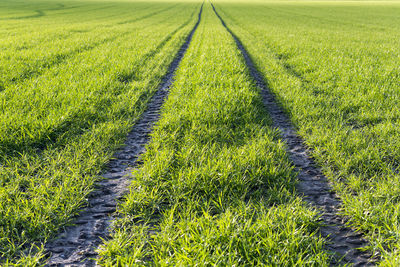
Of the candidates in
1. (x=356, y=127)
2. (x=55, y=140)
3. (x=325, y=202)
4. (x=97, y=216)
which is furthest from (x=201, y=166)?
(x=356, y=127)

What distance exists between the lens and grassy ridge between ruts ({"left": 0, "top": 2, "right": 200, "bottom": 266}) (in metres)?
2.49

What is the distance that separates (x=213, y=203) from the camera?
2.89 meters

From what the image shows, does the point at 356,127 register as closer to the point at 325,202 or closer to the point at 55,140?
the point at 325,202

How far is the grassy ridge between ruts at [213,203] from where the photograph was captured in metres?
2.19

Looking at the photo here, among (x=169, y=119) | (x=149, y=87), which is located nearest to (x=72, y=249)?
(x=169, y=119)

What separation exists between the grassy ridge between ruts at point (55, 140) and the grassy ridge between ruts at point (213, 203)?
2.08 feet

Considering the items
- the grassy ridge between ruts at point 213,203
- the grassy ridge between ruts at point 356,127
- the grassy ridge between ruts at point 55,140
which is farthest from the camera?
the grassy ridge between ruts at point 356,127

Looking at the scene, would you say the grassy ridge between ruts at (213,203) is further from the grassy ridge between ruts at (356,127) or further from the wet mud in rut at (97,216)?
the grassy ridge between ruts at (356,127)

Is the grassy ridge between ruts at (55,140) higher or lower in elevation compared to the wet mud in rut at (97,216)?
higher

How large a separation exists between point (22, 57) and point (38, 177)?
7.82 metres

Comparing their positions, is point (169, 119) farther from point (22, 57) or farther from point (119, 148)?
point (22, 57)

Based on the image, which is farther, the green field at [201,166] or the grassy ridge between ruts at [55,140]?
the grassy ridge between ruts at [55,140]

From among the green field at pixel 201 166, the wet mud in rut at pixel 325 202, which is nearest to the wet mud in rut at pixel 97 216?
the green field at pixel 201 166

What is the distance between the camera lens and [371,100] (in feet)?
19.0
